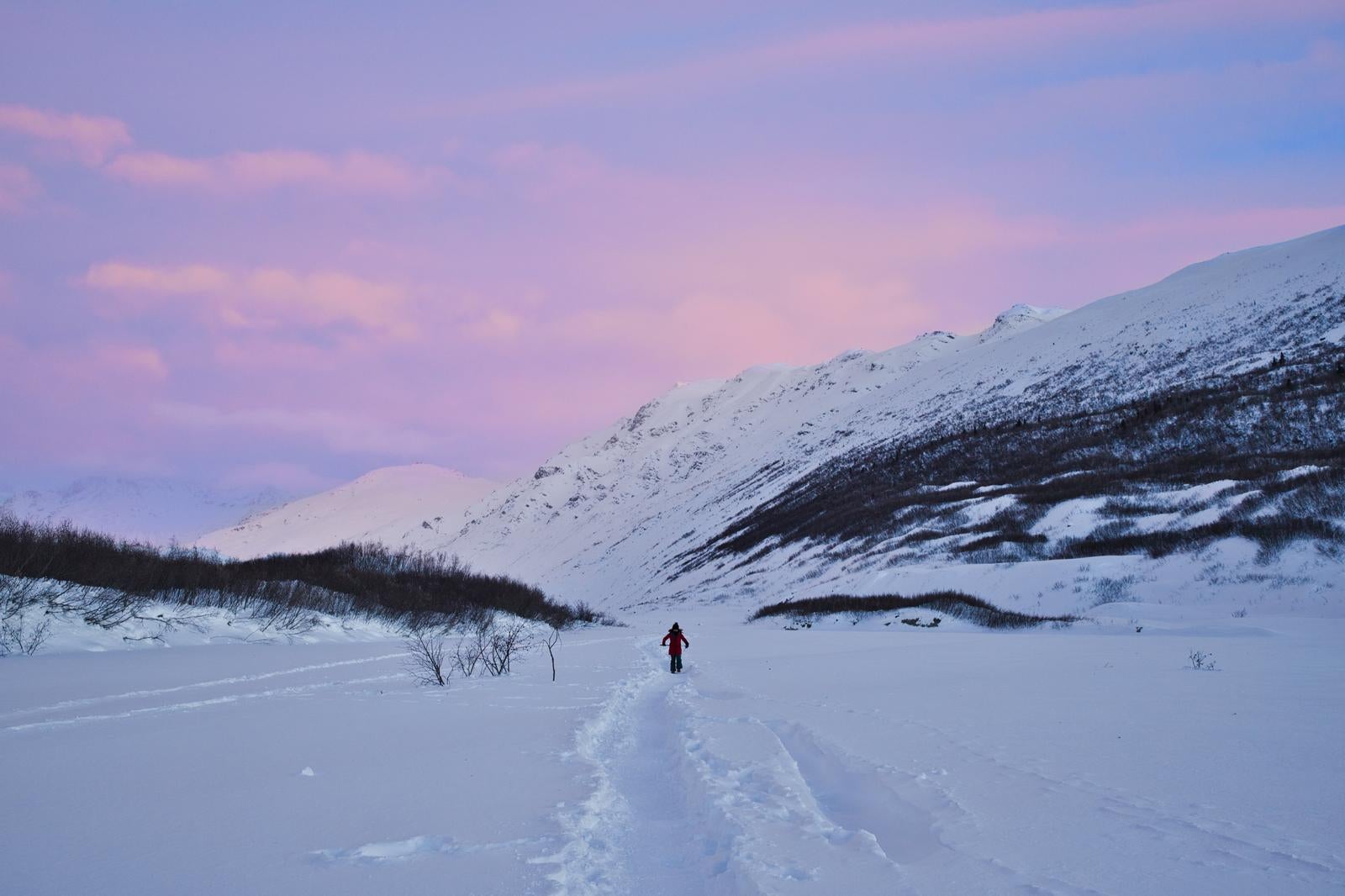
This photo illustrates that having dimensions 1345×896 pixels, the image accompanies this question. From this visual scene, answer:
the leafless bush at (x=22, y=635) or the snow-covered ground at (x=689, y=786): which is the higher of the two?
the leafless bush at (x=22, y=635)

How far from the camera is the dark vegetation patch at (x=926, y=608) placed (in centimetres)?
2461

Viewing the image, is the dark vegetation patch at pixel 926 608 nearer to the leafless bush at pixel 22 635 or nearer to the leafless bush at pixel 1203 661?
the leafless bush at pixel 1203 661

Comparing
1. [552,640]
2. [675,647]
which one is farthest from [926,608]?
[675,647]

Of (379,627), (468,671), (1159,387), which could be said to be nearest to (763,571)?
(379,627)

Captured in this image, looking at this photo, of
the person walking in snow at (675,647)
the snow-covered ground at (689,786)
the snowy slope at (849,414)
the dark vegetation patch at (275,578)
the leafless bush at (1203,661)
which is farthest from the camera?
the snowy slope at (849,414)

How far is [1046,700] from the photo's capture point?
8.96m

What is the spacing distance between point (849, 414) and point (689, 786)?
115555 mm

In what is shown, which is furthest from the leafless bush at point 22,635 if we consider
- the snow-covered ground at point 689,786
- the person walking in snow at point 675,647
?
the person walking in snow at point 675,647

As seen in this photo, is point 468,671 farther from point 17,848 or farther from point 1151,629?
point 1151,629

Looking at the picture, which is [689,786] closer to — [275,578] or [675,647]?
[675,647]

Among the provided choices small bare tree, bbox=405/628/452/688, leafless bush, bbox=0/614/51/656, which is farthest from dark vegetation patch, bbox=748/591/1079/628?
leafless bush, bbox=0/614/51/656

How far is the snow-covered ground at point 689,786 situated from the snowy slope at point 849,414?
19.4 m

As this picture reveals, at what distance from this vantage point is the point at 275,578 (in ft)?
87.0

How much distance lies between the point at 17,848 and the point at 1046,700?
925 cm
